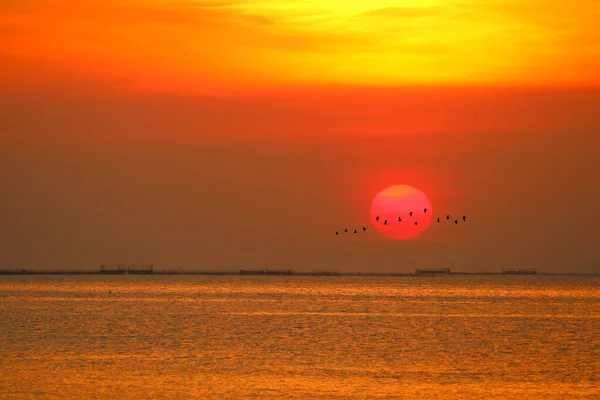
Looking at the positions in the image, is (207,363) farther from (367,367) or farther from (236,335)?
(236,335)

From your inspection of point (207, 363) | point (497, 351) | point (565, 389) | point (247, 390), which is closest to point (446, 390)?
point (565, 389)

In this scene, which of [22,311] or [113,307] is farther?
[113,307]

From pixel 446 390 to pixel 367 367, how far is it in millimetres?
11076

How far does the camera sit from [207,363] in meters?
66.2

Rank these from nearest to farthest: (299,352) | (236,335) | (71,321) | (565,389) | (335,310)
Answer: (565,389) → (299,352) → (236,335) → (71,321) → (335,310)

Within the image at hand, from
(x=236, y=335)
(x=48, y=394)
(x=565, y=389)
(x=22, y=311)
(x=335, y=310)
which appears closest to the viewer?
(x=48, y=394)

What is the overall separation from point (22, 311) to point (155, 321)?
27128 millimetres

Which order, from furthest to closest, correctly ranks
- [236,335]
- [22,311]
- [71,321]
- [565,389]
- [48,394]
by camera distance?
[22,311], [71,321], [236,335], [565,389], [48,394]

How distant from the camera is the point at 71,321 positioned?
106750 mm

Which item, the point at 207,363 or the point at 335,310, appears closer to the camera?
the point at 207,363

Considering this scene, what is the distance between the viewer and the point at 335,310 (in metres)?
136

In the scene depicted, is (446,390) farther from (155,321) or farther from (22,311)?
(22,311)

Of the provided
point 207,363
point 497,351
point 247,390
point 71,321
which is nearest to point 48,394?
point 247,390

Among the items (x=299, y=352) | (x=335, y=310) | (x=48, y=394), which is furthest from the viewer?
(x=335, y=310)
